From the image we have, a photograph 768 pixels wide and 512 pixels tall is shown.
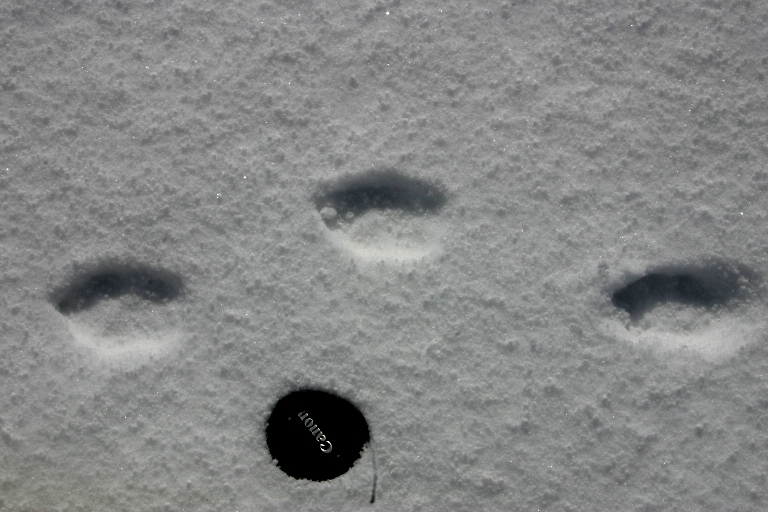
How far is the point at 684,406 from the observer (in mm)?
890

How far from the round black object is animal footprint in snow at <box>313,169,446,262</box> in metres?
0.21

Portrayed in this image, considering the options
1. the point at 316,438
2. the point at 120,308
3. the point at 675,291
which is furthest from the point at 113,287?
the point at 675,291

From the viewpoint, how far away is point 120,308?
3.02ft

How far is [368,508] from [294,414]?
0.15 metres

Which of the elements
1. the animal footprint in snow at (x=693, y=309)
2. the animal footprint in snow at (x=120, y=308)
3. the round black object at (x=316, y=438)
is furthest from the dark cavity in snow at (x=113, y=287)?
the animal footprint in snow at (x=693, y=309)

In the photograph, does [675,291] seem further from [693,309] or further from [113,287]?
[113,287]

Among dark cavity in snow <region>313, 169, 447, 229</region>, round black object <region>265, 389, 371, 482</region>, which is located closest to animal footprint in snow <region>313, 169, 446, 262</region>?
dark cavity in snow <region>313, 169, 447, 229</region>

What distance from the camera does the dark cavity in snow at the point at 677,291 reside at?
911 mm

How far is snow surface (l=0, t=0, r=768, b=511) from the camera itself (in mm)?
888

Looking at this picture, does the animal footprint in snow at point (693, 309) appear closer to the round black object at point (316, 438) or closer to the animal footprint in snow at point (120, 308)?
the round black object at point (316, 438)

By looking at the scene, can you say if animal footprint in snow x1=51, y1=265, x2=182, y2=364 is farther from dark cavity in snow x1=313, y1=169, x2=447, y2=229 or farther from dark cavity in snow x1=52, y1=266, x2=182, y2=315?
dark cavity in snow x1=313, y1=169, x2=447, y2=229

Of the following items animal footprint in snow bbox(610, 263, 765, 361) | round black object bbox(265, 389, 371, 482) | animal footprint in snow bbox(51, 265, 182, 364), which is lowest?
round black object bbox(265, 389, 371, 482)

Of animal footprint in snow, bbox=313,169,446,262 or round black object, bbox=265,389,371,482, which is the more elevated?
animal footprint in snow, bbox=313,169,446,262

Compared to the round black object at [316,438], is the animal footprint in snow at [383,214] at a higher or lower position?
higher
